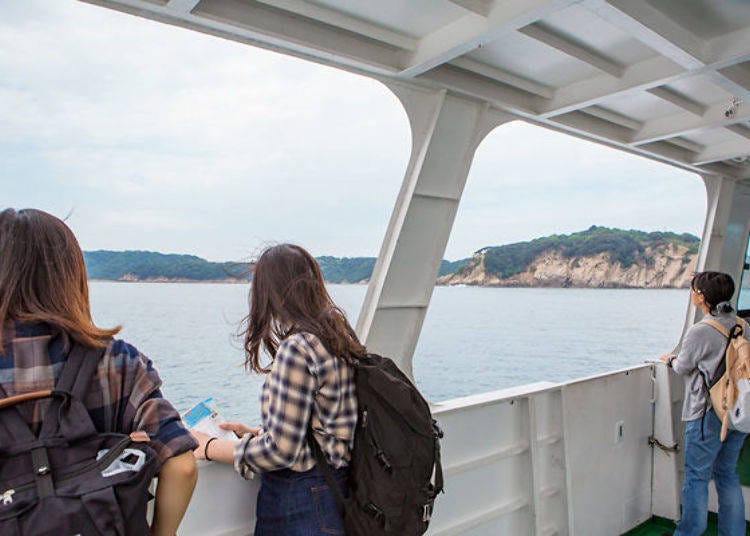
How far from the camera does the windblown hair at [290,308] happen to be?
1.37 meters

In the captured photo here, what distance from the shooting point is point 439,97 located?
249 cm

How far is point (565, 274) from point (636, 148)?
2578mm

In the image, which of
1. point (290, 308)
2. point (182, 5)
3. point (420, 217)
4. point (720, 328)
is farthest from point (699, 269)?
point (182, 5)

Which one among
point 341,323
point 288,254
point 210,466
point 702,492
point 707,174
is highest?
point 707,174

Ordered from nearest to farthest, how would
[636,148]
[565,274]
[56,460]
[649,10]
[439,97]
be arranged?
[56,460] < [649,10] < [439,97] < [636,148] < [565,274]

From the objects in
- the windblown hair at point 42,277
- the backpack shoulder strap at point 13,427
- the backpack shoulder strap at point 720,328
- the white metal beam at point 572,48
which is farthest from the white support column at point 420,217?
the backpack shoulder strap at point 13,427

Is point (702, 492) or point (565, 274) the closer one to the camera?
point (702, 492)

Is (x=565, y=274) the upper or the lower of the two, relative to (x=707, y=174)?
lower

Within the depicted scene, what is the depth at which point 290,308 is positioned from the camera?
1.39 meters

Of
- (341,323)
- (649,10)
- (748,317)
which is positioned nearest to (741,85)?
(649,10)

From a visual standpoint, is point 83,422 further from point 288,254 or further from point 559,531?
point 559,531

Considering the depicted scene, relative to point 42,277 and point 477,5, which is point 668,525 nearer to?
point 477,5

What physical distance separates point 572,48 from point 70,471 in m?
2.39

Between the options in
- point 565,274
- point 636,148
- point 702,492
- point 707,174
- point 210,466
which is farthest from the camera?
point 565,274
